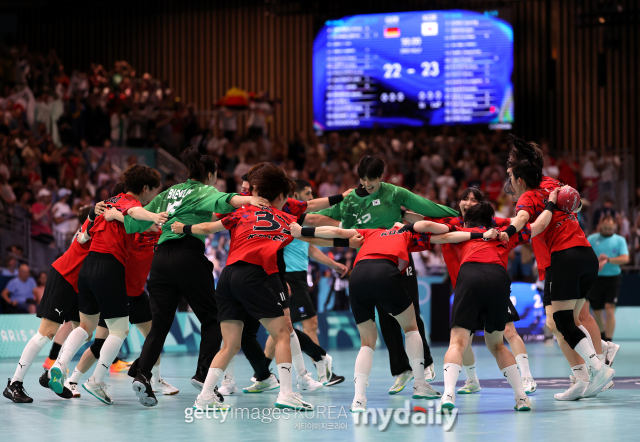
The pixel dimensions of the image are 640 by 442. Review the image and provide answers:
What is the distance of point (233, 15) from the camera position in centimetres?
2364

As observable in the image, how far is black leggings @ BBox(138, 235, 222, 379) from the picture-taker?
22.7 ft

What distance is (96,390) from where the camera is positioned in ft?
22.9

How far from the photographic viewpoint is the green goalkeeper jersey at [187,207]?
22.3 ft

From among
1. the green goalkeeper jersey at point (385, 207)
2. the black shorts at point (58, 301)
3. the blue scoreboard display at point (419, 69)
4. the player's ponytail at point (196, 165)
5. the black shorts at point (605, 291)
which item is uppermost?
the blue scoreboard display at point (419, 69)

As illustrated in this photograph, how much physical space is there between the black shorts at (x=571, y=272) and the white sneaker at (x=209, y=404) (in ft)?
10.3

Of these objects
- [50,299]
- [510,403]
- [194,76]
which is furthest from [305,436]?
[194,76]

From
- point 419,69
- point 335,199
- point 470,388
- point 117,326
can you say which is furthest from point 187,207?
point 419,69

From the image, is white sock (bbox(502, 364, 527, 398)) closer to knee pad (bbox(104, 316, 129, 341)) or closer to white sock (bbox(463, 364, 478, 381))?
white sock (bbox(463, 364, 478, 381))

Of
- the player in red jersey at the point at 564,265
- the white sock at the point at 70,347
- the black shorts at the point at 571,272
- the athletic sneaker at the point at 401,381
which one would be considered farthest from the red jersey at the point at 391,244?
the white sock at the point at 70,347

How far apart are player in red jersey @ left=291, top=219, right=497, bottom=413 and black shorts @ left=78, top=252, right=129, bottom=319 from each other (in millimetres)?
1750

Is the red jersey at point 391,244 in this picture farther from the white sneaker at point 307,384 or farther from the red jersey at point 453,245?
the white sneaker at point 307,384

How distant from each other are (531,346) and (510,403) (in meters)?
6.76

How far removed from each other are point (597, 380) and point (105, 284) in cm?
449

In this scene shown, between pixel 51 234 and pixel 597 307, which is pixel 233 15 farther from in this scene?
→ pixel 597 307
